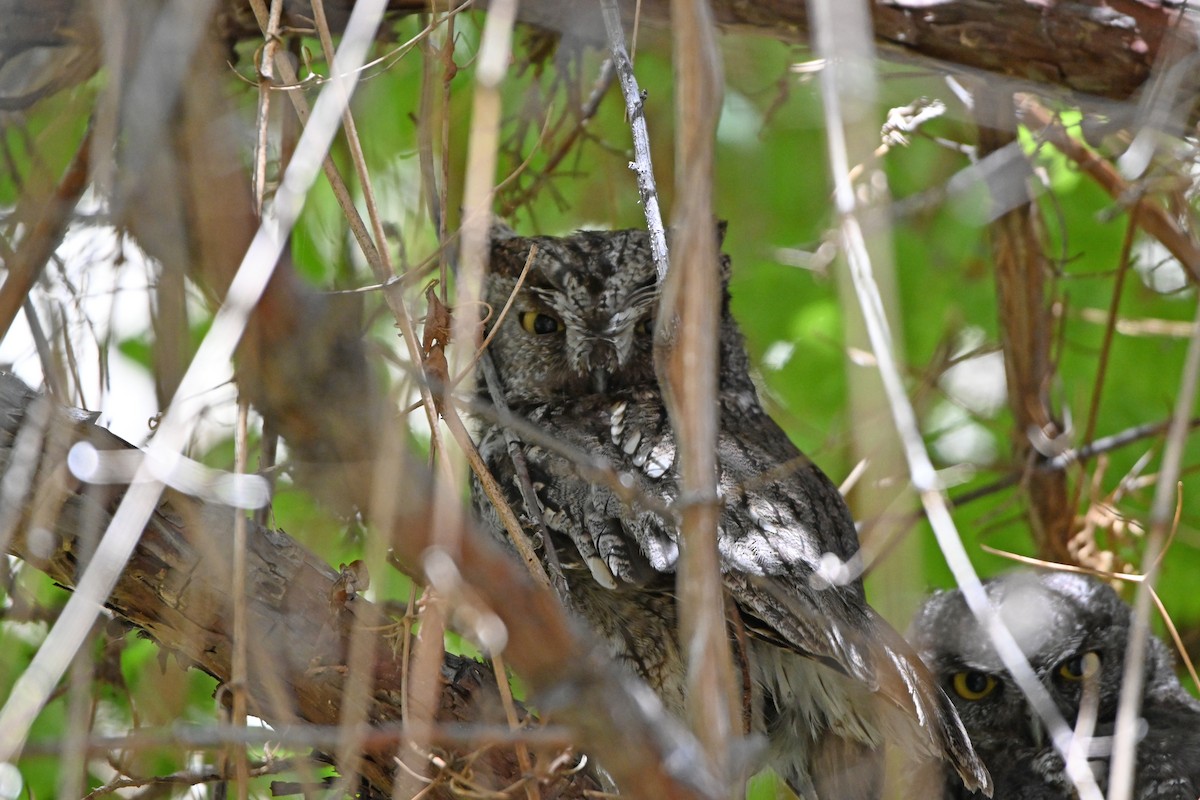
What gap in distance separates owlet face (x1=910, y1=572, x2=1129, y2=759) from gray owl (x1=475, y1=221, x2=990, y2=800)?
0.45 metres

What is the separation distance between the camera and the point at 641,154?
4.42 ft

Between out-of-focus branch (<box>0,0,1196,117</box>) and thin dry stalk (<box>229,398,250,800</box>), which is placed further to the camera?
out-of-focus branch (<box>0,0,1196,117</box>)

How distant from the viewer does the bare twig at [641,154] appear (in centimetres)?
132

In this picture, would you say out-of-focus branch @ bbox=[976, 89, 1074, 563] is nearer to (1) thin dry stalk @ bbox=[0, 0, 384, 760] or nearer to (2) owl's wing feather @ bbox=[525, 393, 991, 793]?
(2) owl's wing feather @ bbox=[525, 393, 991, 793]

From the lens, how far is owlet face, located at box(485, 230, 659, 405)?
2.25 metres

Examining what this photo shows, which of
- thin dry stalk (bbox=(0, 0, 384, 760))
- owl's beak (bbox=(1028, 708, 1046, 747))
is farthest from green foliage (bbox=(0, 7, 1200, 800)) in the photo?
thin dry stalk (bbox=(0, 0, 384, 760))

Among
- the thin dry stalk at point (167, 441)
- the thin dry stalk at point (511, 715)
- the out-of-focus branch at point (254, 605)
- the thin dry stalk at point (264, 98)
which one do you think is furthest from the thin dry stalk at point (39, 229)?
the thin dry stalk at point (511, 715)

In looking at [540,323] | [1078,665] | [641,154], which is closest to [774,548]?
[641,154]

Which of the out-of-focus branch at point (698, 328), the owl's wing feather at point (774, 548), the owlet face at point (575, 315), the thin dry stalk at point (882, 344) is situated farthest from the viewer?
the owlet face at point (575, 315)

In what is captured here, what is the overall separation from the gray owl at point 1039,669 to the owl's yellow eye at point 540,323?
1.07 m

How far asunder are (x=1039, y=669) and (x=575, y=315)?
1.22 meters

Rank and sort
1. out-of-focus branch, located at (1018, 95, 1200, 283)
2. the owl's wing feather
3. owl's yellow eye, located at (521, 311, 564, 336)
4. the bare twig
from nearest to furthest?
the bare twig
the owl's wing feather
owl's yellow eye, located at (521, 311, 564, 336)
out-of-focus branch, located at (1018, 95, 1200, 283)

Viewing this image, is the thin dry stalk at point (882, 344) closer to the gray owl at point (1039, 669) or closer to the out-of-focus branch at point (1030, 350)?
the gray owl at point (1039, 669)

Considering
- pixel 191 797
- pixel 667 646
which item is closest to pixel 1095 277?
pixel 667 646
